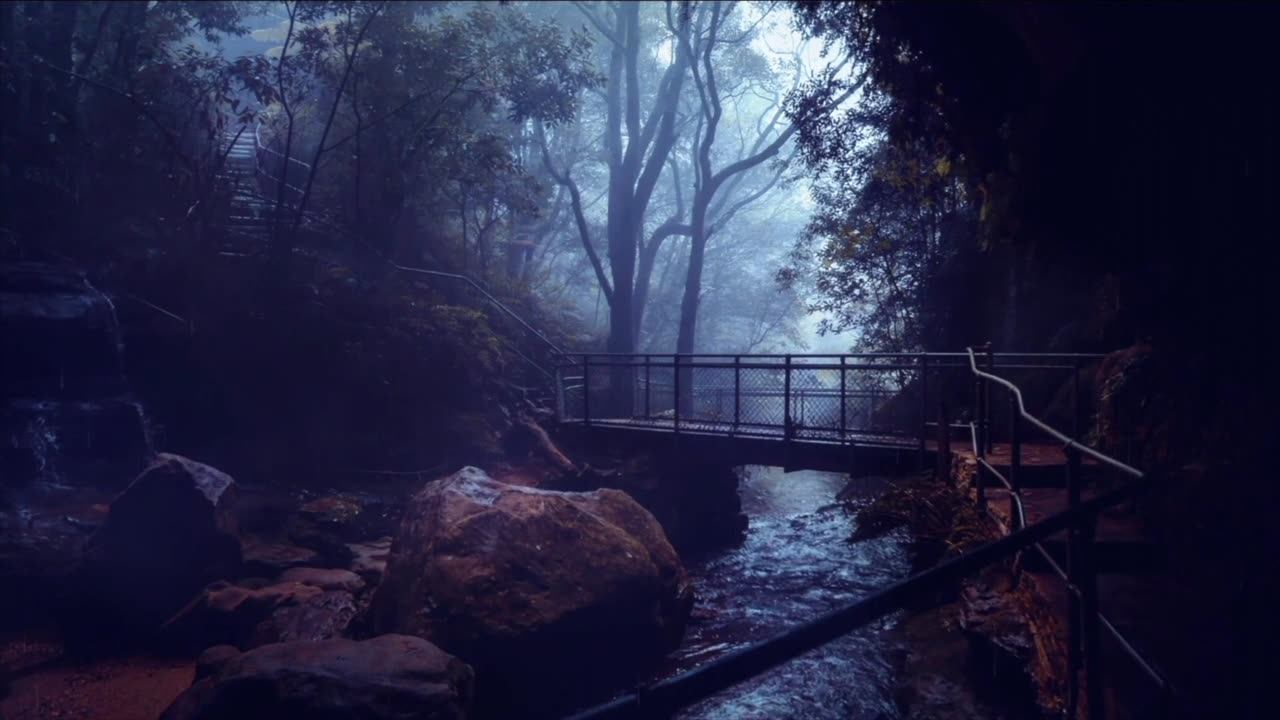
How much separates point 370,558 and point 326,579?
0.87 metres

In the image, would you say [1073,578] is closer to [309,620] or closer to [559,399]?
[309,620]

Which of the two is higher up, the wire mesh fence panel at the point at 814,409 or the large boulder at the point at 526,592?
the wire mesh fence panel at the point at 814,409

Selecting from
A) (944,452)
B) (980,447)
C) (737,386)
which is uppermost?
(737,386)

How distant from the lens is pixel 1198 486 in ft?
9.52

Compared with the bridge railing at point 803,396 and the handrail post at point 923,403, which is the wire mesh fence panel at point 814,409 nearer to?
the bridge railing at point 803,396

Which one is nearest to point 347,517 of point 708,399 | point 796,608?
point 796,608

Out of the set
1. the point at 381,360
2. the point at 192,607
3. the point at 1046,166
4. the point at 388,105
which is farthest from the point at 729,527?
the point at 388,105

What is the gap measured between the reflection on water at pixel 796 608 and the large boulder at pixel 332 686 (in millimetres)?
2045

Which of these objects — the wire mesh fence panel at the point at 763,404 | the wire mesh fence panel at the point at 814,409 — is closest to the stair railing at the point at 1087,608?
the wire mesh fence panel at the point at 814,409

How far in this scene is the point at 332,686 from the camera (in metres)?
4.51

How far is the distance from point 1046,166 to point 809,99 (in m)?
8.02

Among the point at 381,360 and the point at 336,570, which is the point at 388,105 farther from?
the point at 336,570

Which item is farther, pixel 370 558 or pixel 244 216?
pixel 244 216

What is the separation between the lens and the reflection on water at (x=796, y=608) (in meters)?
6.00
